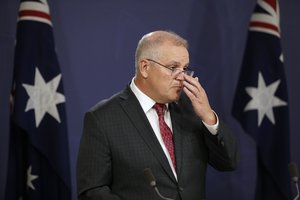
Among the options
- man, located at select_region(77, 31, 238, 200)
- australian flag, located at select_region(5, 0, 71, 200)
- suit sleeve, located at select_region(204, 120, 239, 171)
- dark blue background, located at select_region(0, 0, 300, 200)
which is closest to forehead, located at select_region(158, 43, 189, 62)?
man, located at select_region(77, 31, 238, 200)

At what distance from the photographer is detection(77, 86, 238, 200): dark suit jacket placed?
213cm

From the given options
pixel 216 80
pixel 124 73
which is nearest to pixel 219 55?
pixel 216 80

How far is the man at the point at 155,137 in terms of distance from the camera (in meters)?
2.15

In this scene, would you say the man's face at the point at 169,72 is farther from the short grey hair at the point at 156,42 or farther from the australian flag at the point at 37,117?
the australian flag at the point at 37,117

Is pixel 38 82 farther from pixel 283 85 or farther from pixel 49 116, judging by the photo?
pixel 283 85

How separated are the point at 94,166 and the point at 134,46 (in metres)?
1.89

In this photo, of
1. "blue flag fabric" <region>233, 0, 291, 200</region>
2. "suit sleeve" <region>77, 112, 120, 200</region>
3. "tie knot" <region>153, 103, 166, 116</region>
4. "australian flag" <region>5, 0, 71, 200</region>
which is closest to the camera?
"suit sleeve" <region>77, 112, 120, 200</region>

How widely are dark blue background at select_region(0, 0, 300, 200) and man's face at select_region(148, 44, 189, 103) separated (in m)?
1.59

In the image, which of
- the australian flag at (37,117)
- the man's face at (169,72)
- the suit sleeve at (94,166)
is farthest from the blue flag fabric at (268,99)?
the suit sleeve at (94,166)

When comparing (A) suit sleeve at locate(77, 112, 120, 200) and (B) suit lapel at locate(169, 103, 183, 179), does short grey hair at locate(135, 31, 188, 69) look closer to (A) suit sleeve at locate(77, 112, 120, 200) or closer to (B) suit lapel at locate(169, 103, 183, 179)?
(B) suit lapel at locate(169, 103, 183, 179)

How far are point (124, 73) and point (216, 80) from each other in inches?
29.5

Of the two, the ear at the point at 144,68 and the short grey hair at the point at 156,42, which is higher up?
the short grey hair at the point at 156,42

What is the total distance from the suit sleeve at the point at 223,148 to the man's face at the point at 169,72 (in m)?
0.24

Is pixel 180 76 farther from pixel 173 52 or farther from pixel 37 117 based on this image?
pixel 37 117
